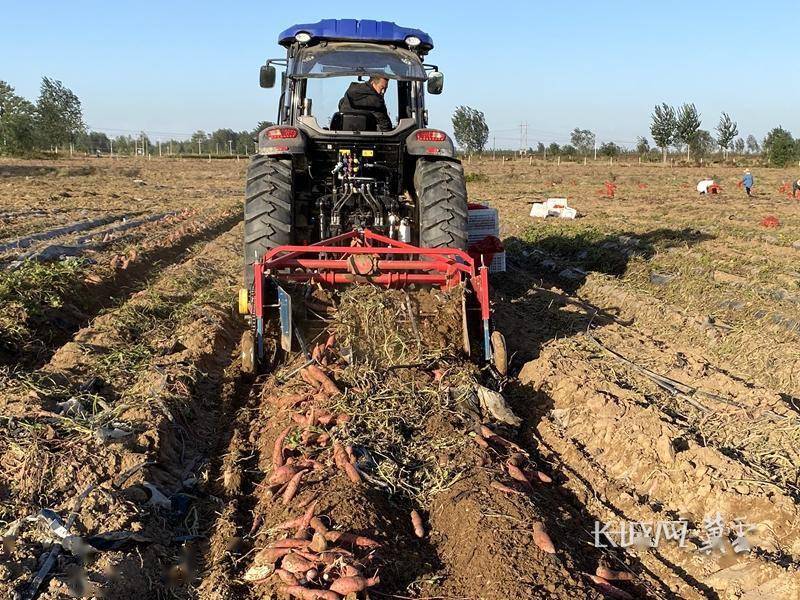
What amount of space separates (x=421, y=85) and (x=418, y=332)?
2.74 metres


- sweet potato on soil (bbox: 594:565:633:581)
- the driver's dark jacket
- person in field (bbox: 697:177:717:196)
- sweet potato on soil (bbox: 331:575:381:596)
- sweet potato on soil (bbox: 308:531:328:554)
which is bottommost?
sweet potato on soil (bbox: 594:565:633:581)

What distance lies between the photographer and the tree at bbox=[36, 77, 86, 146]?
63475 mm

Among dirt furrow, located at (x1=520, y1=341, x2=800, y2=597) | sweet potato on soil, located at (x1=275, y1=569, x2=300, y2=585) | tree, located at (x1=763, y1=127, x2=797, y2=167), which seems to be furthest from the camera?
tree, located at (x1=763, y1=127, x2=797, y2=167)

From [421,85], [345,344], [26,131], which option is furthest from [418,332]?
[26,131]

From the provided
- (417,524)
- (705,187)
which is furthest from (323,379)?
(705,187)

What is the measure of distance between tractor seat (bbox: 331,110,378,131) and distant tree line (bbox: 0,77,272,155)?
109 feet

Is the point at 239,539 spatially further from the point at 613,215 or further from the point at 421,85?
the point at 613,215

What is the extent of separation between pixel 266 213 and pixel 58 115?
69852mm

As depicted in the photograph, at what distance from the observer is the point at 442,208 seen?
19.8 ft

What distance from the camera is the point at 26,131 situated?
53969mm

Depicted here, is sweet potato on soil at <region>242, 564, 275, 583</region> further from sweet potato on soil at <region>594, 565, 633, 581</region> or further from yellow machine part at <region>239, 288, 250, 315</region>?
yellow machine part at <region>239, 288, 250, 315</region>

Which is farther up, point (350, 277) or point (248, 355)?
point (350, 277)

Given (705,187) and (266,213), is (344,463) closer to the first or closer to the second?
(266,213)

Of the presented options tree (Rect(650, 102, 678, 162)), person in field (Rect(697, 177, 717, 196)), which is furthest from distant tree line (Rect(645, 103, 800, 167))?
person in field (Rect(697, 177, 717, 196))
